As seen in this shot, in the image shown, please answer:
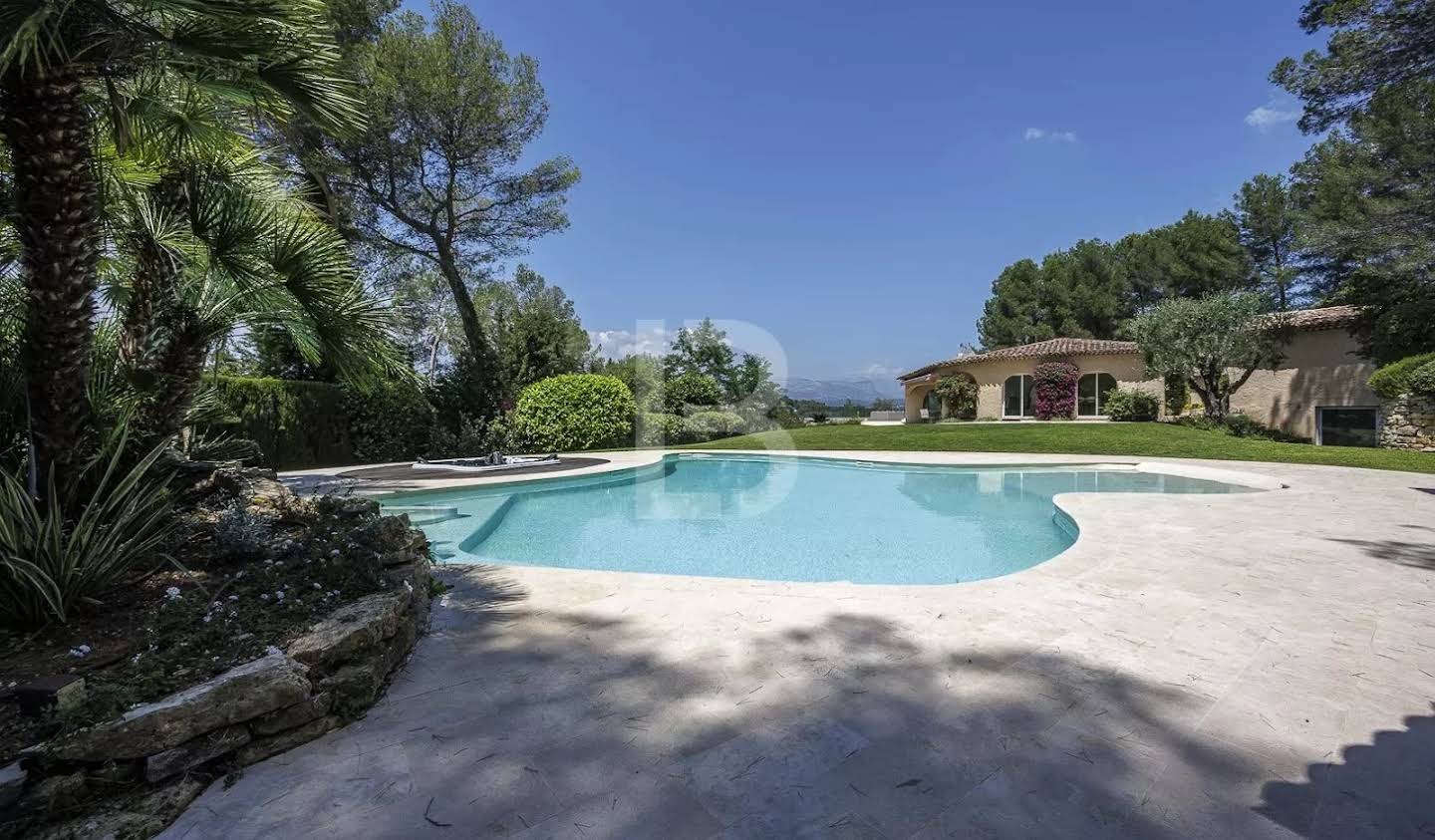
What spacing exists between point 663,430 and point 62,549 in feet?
55.0

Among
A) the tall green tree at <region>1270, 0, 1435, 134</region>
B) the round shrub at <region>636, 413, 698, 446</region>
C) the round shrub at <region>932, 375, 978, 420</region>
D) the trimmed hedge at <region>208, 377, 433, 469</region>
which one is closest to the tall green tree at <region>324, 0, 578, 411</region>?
the trimmed hedge at <region>208, 377, 433, 469</region>

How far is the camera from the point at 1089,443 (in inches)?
645

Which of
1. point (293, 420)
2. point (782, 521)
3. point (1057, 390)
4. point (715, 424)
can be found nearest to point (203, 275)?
point (782, 521)

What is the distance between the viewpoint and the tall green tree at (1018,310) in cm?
→ 3512

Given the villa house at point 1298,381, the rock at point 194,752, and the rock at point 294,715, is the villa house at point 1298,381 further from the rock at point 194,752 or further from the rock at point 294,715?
the rock at point 194,752

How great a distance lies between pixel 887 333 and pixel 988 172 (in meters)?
8.76

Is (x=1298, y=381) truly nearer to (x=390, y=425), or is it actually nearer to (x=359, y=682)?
(x=359, y=682)

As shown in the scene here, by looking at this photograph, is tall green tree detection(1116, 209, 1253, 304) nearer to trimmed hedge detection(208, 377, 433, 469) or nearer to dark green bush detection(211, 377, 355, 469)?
trimmed hedge detection(208, 377, 433, 469)

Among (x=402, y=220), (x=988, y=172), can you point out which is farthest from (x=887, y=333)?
(x=402, y=220)

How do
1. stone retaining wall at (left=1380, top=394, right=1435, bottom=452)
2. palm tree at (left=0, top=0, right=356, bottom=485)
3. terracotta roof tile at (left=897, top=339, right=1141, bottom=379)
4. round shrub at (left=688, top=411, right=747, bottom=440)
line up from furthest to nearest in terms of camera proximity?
terracotta roof tile at (left=897, top=339, right=1141, bottom=379), round shrub at (left=688, top=411, right=747, bottom=440), stone retaining wall at (left=1380, top=394, right=1435, bottom=452), palm tree at (left=0, top=0, right=356, bottom=485)

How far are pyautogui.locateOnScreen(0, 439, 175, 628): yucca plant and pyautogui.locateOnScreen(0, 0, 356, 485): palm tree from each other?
32 cm

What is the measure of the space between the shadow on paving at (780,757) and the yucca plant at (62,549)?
1.41 meters

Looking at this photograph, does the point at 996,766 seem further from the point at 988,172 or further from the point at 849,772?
the point at 988,172

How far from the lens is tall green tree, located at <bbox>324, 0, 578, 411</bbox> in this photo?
14445mm
